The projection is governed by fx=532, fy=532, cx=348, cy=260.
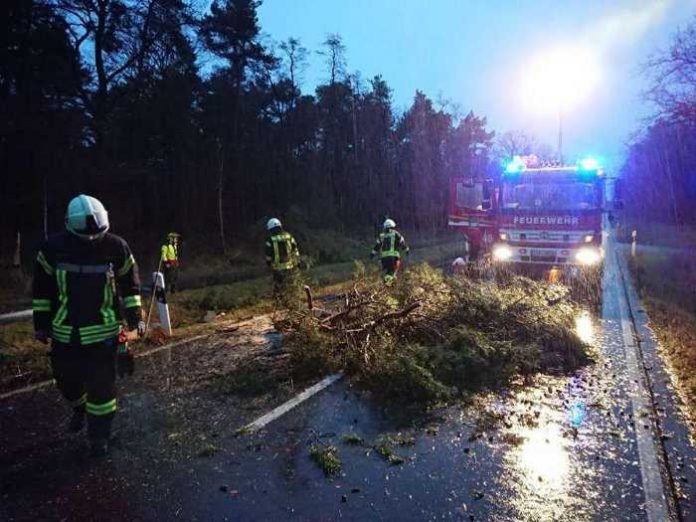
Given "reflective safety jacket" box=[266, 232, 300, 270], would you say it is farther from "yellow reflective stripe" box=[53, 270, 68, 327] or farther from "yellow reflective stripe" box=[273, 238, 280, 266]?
"yellow reflective stripe" box=[53, 270, 68, 327]

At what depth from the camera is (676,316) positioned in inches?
374

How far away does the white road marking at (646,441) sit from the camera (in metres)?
3.46

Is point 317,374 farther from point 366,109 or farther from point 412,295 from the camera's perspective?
point 366,109

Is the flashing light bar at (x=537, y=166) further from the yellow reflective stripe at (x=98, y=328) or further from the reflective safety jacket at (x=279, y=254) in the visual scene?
the yellow reflective stripe at (x=98, y=328)

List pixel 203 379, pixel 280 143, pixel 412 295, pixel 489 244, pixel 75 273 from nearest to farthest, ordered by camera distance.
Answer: pixel 75 273 < pixel 203 379 < pixel 412 295 < pixel 489 244 < pixel 280 143

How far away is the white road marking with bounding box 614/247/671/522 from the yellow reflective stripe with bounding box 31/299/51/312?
4.44 meters

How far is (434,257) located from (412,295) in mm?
16734

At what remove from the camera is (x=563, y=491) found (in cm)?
362

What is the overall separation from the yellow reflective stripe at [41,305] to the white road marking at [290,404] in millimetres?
1834

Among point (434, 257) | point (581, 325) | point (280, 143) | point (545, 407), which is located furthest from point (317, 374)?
point (280, 143)

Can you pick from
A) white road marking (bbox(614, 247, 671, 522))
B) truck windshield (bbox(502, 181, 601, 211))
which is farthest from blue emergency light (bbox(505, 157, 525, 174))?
white road marking (bbox(614, 247, 671, 522))

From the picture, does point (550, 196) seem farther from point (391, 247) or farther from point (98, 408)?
point (98, 408)

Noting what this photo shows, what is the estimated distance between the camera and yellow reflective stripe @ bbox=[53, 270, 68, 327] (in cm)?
405

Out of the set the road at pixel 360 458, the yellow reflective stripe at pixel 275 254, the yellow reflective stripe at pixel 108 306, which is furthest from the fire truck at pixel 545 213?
the yellow reflective stripe at pixel 108 306
